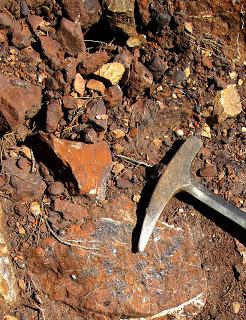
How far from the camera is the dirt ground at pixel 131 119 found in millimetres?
3371

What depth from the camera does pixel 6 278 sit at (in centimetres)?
328

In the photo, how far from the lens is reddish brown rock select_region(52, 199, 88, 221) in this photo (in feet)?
11.1

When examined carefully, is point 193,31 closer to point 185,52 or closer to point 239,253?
point 185,52

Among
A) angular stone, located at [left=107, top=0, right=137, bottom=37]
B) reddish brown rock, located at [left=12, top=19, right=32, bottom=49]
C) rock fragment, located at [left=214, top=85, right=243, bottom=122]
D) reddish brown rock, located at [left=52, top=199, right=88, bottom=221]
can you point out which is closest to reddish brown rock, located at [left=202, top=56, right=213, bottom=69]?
rock fragment, located at [left=214, top=85, right=243, bottom=122]

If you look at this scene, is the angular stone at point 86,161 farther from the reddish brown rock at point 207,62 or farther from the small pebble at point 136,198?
the reddish brown rock at point 207,62

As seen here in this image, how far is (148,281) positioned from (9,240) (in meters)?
0.94

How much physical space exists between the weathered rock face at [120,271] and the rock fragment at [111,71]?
809 mm

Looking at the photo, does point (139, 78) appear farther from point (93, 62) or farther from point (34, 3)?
point (34, 3)

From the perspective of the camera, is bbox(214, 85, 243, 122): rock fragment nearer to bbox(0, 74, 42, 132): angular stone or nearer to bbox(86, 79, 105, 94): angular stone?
bbox(86, 79, 105, 94): angular stone

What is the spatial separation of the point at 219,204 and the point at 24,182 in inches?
49.3

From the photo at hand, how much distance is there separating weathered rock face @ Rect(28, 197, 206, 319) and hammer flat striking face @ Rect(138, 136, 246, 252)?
0.16 m

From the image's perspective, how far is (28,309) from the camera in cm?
335

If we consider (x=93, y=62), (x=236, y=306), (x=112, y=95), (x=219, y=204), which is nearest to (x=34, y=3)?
(x=93, y=62)

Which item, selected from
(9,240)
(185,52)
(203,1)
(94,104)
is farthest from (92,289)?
(203,1)
